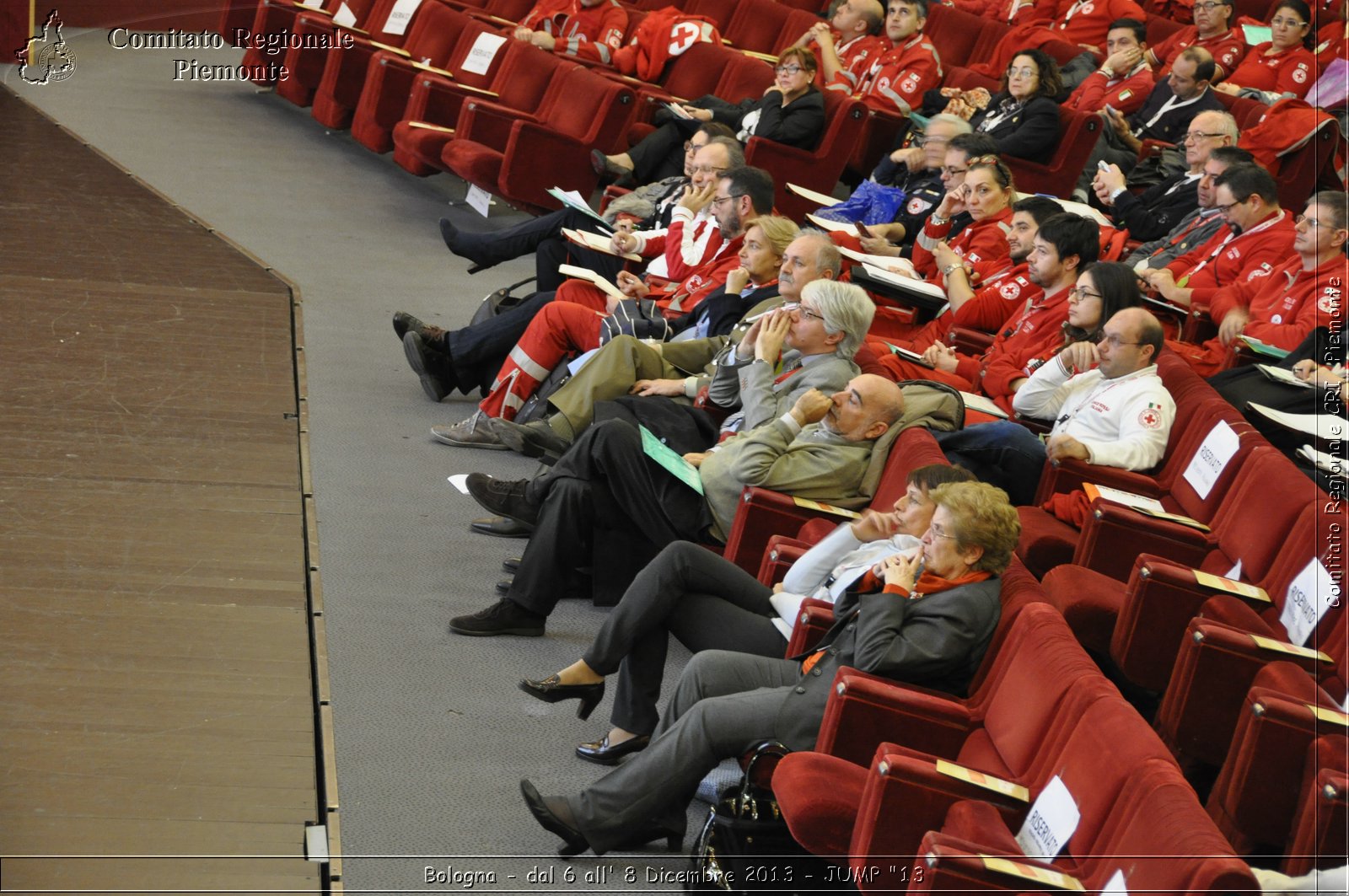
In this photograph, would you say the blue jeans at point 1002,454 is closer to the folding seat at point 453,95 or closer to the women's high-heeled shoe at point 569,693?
the women's high-heeled shoe at point 569,693

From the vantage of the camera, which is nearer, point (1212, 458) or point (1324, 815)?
point (1324, 815)

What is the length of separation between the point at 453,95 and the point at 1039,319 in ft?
11.6

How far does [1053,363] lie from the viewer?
328 cm

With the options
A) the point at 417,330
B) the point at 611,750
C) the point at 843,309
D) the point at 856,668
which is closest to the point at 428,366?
the point at 417,330

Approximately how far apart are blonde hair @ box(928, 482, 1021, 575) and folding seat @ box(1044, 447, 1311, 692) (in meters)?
0.30

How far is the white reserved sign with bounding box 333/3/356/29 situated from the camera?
24.0 feet

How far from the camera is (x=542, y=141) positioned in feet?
18.7

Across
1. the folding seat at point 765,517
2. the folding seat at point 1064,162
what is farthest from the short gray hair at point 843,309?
the folding seat at point 1064,162

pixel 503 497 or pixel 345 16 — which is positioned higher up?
pixel 345 16

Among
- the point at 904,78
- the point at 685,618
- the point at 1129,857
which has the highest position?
the point at 904,78

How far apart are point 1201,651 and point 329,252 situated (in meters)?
4.12

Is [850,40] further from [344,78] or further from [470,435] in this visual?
[470,435]

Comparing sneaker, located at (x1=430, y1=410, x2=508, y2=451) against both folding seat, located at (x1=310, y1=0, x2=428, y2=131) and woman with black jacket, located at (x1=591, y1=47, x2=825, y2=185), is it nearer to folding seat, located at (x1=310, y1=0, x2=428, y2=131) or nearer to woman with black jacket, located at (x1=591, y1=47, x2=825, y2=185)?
woman with black jacket, located at (x1=591, y1=47, x2=825, y2=185)

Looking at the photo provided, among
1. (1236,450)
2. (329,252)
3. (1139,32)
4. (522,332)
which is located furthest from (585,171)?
(1236,450)
